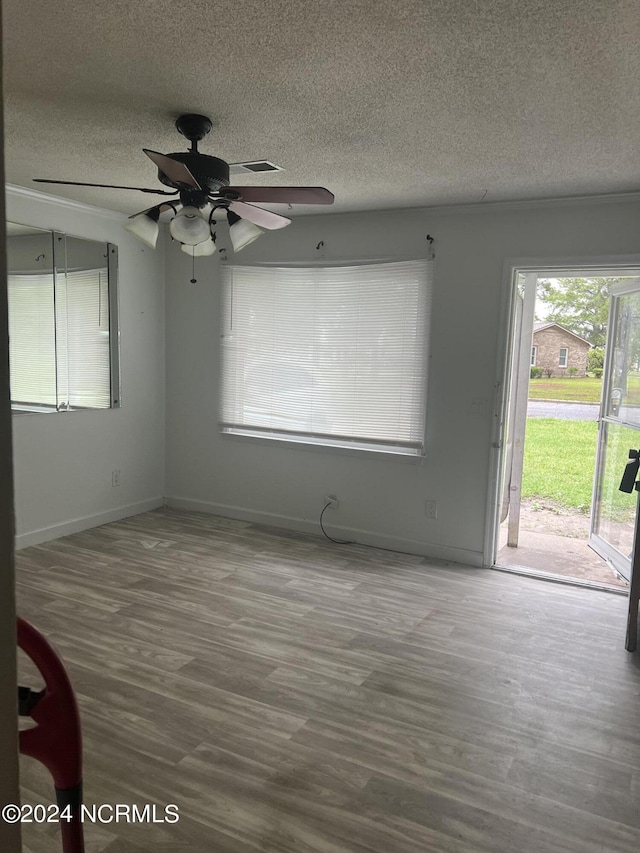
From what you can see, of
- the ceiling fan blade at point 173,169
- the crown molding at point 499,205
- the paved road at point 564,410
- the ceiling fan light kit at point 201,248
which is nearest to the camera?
the ceiling fan blade at point 173,169

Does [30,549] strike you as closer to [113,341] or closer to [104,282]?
[113,341]

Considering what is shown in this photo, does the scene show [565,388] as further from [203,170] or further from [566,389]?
[203,170]

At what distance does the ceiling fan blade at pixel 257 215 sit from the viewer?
2.77 meters

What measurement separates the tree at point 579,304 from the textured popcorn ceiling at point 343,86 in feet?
17.6

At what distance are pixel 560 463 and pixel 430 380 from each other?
15.2 ft

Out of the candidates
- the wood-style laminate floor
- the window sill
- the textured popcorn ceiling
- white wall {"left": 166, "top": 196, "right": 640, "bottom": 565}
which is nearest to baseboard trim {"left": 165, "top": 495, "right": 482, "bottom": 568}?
white wall {"left": 166, "top": 196, "right": 640, "bottom": 565}

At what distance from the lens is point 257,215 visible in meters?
2.89

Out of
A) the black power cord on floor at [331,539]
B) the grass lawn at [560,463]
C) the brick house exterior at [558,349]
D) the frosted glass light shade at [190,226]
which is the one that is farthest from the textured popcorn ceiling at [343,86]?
the brick house exterior at [558,349]

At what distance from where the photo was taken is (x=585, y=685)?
9.01 feet

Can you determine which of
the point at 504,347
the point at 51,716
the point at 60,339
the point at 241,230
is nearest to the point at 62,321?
the point at 60,339

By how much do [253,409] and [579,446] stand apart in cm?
547

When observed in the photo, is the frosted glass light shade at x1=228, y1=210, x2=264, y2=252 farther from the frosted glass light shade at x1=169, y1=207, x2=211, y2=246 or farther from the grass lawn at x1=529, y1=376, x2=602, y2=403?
the grass lawn at x1=529, y1=376, x2=602, y2=403

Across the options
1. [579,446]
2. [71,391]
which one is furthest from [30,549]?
[579,446]

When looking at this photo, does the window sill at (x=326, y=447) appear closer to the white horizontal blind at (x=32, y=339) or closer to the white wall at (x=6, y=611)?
the white horizontal blind at (x=32, y=339)
